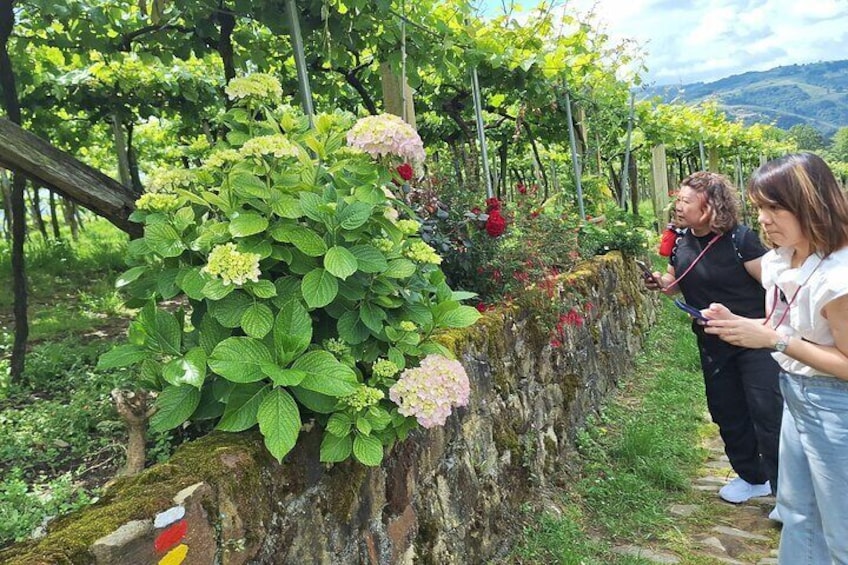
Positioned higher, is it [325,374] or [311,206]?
[311,206]

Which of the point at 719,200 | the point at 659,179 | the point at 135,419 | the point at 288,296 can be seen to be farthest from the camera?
the point at 659,179

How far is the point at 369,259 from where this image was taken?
1.59m

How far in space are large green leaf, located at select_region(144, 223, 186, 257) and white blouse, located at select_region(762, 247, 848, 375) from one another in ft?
6.41

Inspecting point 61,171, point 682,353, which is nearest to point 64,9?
point 61,171

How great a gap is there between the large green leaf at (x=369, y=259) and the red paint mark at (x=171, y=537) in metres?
0.74

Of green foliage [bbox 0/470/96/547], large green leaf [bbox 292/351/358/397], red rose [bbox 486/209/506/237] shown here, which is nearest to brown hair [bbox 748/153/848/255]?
red rose [bbox 486/209/506/237]

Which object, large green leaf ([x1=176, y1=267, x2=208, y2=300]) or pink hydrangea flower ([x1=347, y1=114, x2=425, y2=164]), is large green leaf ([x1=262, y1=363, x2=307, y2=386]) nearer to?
large green leaf ([x1=176, y1=267, x2=208, y2=300])

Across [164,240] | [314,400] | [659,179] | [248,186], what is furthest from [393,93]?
[659,179]

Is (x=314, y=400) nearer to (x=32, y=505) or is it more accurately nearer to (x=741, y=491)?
(x=32, y=505)

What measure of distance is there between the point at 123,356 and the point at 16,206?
2376 mm

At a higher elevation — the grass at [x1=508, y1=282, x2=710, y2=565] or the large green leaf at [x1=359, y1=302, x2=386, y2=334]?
the large green leaf at [x1=359, y1=302, x2=386, y2=334]

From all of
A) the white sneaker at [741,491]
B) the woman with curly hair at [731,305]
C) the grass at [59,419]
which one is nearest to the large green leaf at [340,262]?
the grass at [59,419]

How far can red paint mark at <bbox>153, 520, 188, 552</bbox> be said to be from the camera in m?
1.25

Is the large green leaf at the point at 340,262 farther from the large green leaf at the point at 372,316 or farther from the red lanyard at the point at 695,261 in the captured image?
the red lanyard at the point at 695,261
